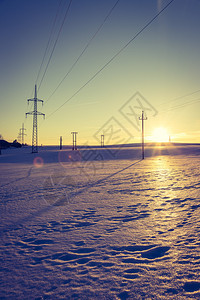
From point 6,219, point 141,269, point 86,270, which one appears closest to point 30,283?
point 86,270

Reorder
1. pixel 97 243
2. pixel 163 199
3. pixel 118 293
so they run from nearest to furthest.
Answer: pixel 118 293, pixel 97 243, pixel 163 199

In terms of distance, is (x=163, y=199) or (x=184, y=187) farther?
(x=184, y=187)

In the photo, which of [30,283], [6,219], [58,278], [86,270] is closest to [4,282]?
[30,283]

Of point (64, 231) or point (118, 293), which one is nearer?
point (118, 293)

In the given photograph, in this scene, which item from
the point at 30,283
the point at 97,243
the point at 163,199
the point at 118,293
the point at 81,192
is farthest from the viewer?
the point at 81,192

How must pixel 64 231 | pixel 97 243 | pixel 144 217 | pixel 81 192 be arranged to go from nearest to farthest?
pixel 97 243, pixel 64 231, pixel 144 217, pixel 81 192

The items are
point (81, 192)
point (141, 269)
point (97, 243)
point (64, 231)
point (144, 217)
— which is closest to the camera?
point (141, 269)

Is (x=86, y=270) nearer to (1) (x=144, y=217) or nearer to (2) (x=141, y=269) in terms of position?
(2) (x=141, y=269)

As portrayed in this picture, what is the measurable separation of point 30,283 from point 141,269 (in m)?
1.99

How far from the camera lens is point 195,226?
538 cm

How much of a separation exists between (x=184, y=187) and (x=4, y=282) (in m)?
9.53

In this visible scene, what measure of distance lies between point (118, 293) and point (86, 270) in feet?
2.61

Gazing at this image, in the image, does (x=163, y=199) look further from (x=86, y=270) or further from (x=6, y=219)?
(x=6, y=219)

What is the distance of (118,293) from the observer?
3012 millimetres
